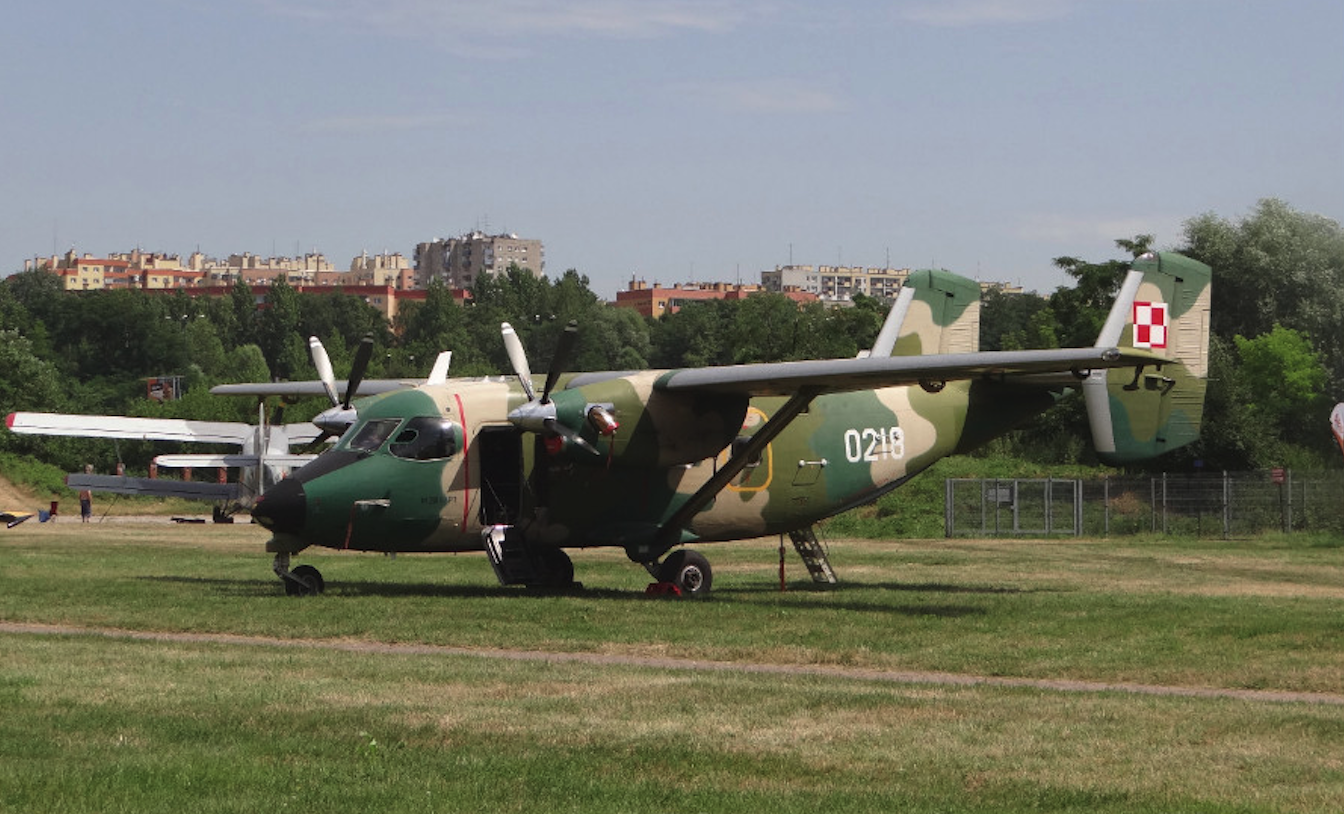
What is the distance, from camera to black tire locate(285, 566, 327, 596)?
2917cm

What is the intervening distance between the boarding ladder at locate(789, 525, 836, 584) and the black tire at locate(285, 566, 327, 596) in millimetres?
9006

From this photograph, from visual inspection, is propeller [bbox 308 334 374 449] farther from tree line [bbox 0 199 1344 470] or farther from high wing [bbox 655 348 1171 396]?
tree line [bbox 0 199 1344 470]

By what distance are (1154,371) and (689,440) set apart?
8473 mm

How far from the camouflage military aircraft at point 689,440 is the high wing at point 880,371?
0.13 ft

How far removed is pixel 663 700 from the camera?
1717 centimetres

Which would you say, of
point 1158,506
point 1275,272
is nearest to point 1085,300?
point 1275,272

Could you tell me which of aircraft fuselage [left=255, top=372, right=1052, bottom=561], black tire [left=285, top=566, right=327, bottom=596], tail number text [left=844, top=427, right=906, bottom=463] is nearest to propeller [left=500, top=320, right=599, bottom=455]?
aircraft fuselage [left=255, top=372, right=1052, bottom=561]

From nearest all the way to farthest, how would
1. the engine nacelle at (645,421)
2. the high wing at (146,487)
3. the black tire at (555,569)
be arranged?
1. the engine nacelle at (645,421)
2. the black tire at (555,569)
3. the high wing at (146,487)

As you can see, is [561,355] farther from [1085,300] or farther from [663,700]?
Answer: [1085,300]

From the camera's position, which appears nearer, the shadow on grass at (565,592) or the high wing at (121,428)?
the shadow on grass at (565,592)

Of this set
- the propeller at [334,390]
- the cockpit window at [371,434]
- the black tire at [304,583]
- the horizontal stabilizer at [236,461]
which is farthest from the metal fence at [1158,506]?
the cockpit window at [371,434]

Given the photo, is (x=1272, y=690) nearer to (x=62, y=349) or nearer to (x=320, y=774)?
(x=320, y=774)

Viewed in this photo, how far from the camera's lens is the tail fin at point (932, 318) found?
3394 centimetres

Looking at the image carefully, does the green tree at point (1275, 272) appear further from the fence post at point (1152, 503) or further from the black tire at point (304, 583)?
the black tire at point (304, 583)
